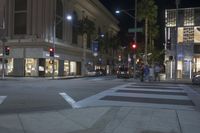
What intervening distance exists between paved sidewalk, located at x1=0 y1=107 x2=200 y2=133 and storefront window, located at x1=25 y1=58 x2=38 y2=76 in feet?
142

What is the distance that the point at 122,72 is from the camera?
55.3 m

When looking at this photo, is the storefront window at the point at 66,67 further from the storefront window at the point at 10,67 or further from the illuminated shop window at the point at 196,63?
the illuminated shop window at the point at 196,63

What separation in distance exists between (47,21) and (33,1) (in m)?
3.43

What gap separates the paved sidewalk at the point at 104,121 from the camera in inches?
403

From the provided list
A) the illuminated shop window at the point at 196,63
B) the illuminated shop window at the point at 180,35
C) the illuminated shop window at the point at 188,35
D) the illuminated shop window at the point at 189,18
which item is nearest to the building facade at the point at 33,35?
the illuminated shop window at the point at 180,35

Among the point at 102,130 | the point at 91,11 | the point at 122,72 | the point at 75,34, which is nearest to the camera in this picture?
the point at 102,130

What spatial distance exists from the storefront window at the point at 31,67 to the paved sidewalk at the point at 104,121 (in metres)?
43.4

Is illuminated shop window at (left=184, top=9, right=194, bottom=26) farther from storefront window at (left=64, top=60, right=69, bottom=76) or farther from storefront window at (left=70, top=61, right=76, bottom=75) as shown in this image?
storefront window at (left=70, top=61, right=76, bottom=75)

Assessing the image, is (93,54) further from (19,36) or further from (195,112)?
(195,112)

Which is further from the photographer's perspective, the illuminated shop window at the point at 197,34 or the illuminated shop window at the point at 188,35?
the illuminated shop window at the point at 188,35

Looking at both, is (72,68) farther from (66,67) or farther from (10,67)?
(10,67)

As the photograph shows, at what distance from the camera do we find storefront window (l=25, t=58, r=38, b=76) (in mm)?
56719

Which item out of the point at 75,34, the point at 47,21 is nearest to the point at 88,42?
the point at 75,34

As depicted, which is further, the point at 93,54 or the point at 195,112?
the point at 93,54
